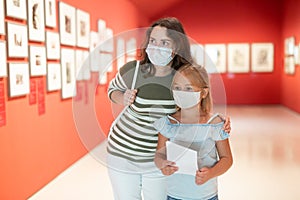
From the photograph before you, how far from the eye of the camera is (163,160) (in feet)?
5.09

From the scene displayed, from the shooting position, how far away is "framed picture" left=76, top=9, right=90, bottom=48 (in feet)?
16.1

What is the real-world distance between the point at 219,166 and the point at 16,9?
7.66ft

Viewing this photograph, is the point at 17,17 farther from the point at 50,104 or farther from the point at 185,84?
the point at 185,84

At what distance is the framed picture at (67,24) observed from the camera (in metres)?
4.30

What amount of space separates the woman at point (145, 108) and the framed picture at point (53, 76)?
245 cm

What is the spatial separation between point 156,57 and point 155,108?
20 centimetres

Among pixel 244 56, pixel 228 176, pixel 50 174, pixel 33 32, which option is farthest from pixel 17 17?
pixel 244 56

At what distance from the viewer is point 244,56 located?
11.6 m

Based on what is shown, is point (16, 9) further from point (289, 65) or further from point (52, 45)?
point (289, 65)

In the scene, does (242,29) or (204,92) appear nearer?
(204,92)

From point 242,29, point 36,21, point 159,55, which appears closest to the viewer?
point 159,55

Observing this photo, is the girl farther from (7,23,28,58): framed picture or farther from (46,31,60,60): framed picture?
(46,31,60,60): framed picture

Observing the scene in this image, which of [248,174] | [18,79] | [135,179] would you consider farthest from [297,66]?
[135,179]

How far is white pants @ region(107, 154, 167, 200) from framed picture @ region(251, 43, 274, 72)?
34.4 ft
